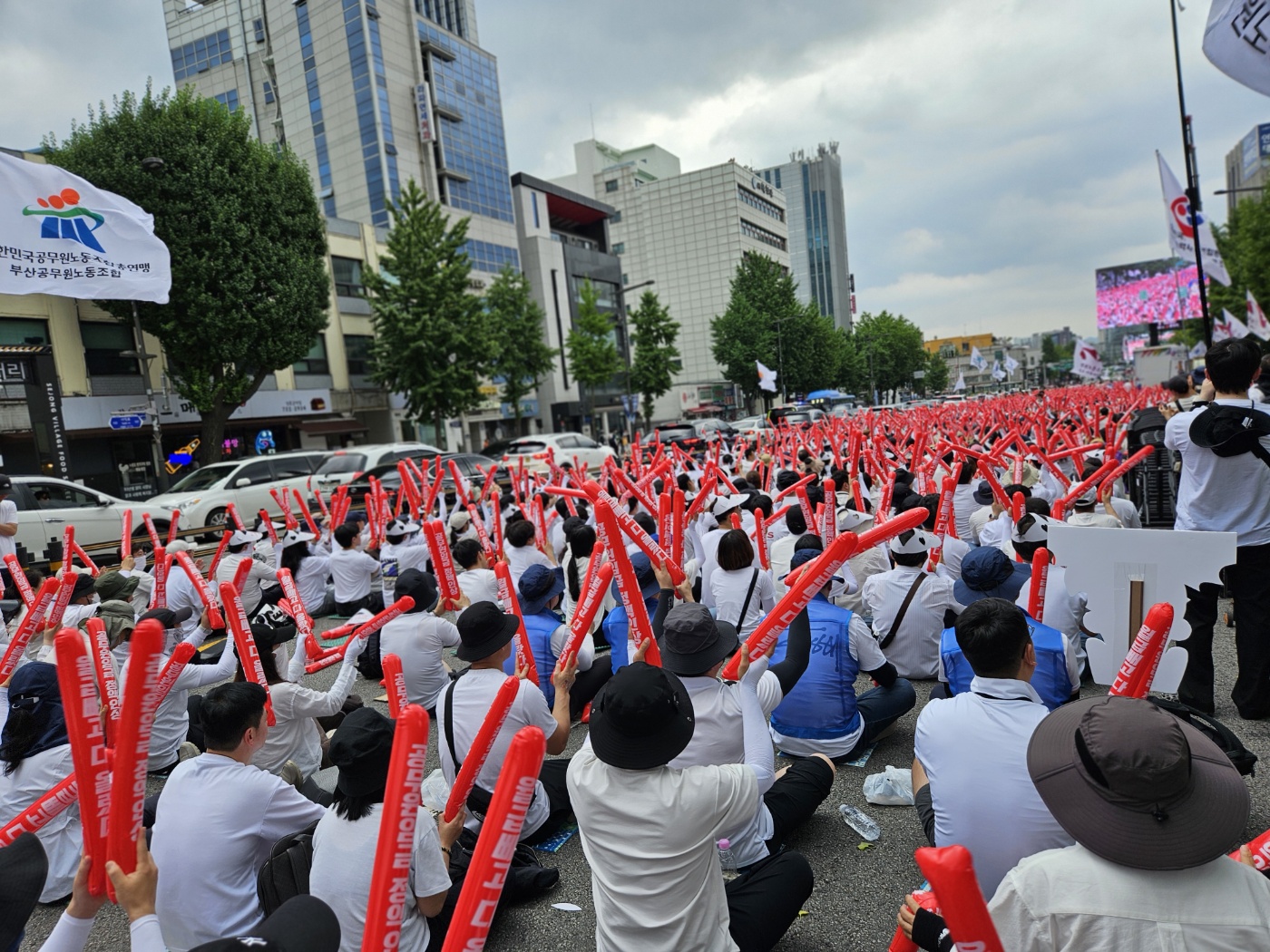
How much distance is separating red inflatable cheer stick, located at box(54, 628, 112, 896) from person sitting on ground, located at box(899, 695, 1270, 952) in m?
1.95

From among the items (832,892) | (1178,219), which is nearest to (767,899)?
(832,892)

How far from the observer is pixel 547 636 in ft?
15.1

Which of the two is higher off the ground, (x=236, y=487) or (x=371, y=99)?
(x=371, y=99)

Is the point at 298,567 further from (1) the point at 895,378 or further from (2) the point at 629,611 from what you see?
(1) the point at 895,378

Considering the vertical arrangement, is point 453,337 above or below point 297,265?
below

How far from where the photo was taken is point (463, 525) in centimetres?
805

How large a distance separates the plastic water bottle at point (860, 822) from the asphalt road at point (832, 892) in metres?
0.03

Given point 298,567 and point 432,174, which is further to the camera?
point 432,174

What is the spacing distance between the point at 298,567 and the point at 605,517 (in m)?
5.90

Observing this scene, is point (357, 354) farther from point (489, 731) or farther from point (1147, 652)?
point (1147, 652)

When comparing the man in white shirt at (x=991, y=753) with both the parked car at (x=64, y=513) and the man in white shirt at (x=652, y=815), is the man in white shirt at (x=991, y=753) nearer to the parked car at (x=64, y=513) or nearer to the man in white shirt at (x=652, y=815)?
the man in white shirt at (x=652, y=815)

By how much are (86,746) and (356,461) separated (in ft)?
55.8

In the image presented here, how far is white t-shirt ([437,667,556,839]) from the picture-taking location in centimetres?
331

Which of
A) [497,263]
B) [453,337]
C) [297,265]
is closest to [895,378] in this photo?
[497,263]
